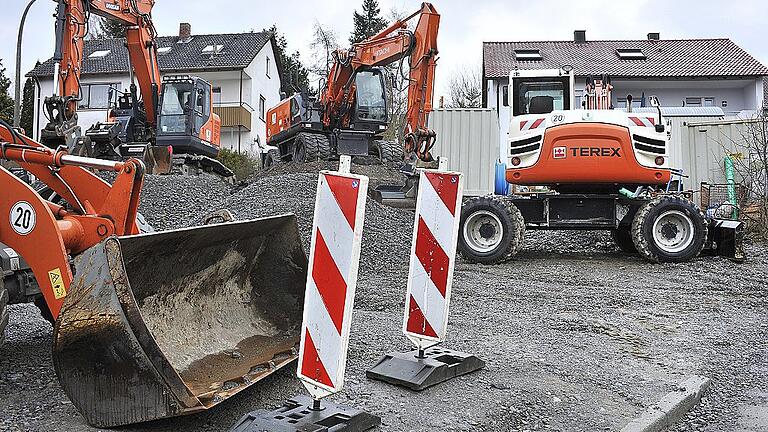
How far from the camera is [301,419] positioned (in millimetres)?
3430

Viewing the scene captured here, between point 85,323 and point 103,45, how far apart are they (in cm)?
4225

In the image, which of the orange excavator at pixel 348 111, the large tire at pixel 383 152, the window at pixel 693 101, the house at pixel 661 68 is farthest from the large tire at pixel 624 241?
the window at pixel 693 101

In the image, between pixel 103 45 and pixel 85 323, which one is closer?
pixel 85 323

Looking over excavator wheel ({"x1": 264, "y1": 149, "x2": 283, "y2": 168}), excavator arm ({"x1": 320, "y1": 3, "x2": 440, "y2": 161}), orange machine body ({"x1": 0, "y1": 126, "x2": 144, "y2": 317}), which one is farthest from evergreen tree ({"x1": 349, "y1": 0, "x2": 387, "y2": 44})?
orange machine body ({"x1": 0, "y1": 126, "x2": 144, "y2": 317})

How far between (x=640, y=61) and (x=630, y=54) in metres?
0.79

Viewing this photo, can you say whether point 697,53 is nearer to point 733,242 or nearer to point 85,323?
point 733,242

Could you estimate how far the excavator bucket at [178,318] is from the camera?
128 inches

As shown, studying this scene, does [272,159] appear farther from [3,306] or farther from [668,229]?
[3,306]

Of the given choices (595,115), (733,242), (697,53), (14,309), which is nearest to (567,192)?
(595,115)

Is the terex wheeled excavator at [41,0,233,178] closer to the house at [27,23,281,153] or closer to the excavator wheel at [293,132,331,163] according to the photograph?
the excavator wheel at [293,132,331,163]

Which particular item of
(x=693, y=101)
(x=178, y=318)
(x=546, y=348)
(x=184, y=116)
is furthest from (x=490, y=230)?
(x=693, y=101)

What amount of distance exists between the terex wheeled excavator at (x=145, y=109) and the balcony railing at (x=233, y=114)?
1806cm

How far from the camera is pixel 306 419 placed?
3432 mm

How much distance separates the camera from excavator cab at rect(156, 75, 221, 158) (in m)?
17.3
